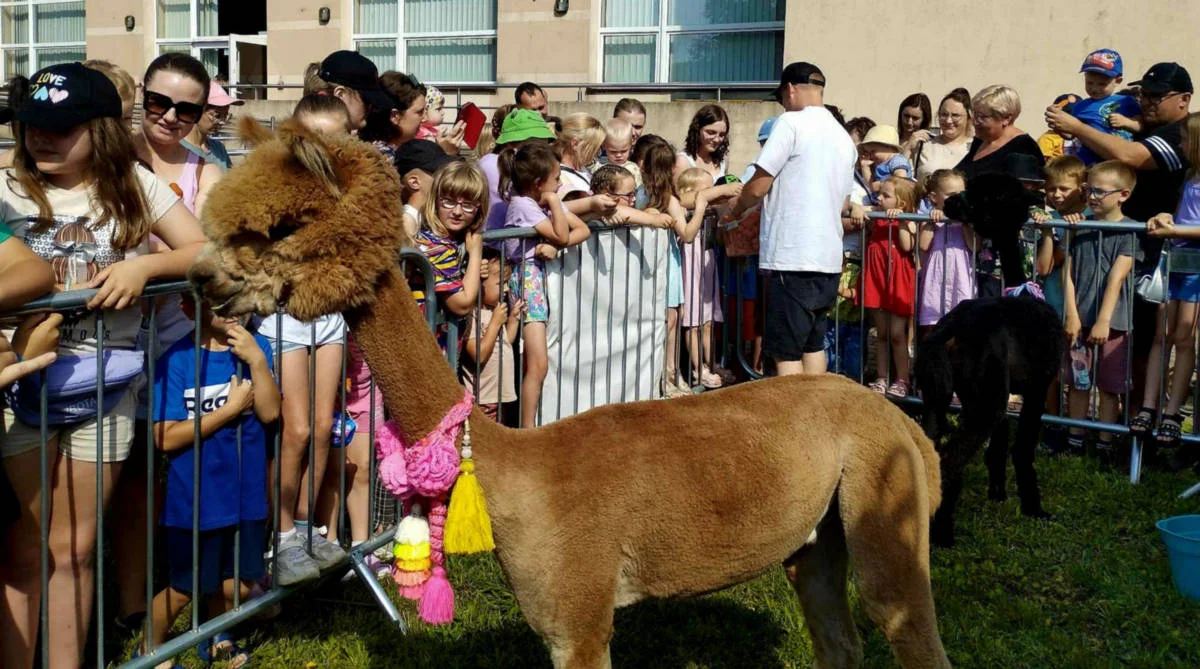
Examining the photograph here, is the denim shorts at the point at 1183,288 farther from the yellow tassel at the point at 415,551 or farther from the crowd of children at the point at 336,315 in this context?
the yellow tassel at the point at 415,551

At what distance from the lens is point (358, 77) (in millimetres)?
6363

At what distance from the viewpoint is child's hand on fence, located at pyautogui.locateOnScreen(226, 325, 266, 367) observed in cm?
434

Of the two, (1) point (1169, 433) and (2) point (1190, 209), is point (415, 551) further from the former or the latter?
(2) point (1190, 209)

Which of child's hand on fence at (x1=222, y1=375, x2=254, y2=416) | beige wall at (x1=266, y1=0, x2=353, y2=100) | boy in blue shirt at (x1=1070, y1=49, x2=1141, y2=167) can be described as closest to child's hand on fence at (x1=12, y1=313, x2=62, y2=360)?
child's hand on fence at (x1=222, y1=375, x2=254, y2=416)

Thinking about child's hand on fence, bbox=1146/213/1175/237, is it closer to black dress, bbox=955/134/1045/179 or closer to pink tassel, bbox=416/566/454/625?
black dress, bbox=955/134/1045/179

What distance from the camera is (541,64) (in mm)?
16906

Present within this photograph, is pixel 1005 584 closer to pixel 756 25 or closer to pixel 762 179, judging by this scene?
pixel 762 179

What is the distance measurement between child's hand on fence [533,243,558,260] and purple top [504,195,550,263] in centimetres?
3

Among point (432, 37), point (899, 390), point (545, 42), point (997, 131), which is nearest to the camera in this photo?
point (997, 131)

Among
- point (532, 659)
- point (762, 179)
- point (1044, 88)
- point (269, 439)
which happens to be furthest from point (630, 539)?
point (1044, 88)

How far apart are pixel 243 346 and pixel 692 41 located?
12.9 meters

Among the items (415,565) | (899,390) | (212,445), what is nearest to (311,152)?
(415,565)

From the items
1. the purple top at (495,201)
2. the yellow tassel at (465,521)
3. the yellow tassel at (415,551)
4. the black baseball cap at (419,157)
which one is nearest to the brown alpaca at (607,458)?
the yellow tassel at (465,521)

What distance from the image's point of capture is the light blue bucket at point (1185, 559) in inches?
215
